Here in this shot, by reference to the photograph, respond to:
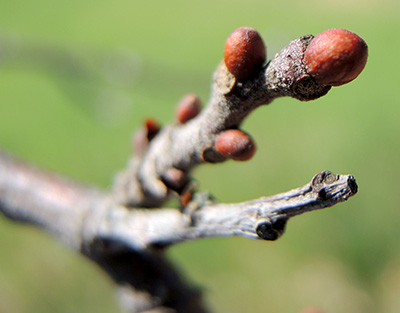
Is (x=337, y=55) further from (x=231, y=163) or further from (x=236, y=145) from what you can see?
(x=231, y=163)

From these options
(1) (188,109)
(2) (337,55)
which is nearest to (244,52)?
(2) (337,55)

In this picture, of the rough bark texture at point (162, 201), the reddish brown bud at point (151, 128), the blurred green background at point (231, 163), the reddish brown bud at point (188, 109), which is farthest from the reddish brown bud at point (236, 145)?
the blurred green background at point (231, 163)

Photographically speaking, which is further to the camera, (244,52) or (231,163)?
(231,163)

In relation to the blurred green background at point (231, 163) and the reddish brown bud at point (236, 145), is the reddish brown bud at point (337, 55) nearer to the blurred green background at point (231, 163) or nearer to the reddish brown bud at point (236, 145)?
the reddish brown bud at point (236, 145)

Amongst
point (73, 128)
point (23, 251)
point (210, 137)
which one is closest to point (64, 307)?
point (23, 251)

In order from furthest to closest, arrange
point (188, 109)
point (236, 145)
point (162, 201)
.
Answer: point (162, 201), point (188, 109), point (236, 145)

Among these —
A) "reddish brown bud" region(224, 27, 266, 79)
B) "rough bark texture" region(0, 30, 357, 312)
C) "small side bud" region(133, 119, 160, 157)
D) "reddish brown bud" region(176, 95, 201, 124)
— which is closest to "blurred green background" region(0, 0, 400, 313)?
"rough bark texture" region(0, 30, 357, 312)
